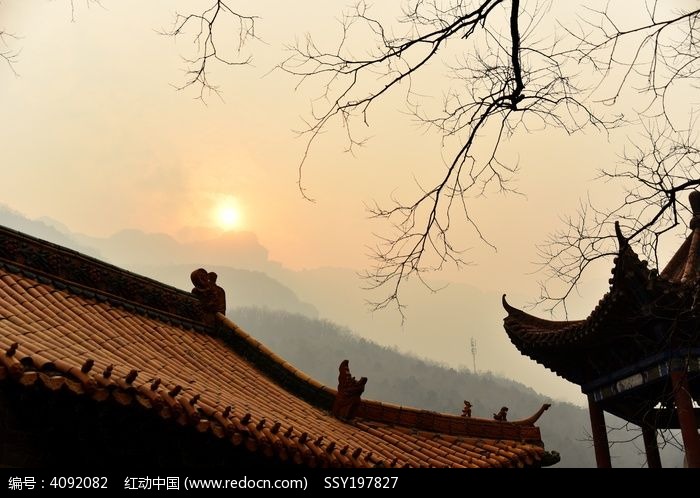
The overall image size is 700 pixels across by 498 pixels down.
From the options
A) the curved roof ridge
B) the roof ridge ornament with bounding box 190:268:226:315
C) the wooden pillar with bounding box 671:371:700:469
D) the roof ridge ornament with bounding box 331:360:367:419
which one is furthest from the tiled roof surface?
the roof ridge ornament with bounding box 190:268:226:315

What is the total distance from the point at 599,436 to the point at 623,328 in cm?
203

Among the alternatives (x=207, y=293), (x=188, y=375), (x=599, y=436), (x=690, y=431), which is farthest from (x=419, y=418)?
(x=599, y=436)

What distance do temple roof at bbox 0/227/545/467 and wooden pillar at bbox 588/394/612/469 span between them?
3197 millimetres

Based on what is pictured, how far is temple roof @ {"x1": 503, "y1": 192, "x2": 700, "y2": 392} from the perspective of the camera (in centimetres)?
751

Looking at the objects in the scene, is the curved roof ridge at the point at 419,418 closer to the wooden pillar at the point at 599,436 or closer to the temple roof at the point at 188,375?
the temple roof at the point at 188,375

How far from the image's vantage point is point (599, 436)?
945cm

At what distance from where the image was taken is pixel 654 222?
424 cm

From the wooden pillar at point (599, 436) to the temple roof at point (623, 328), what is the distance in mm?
318

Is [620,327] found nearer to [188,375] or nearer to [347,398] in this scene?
[347,398]

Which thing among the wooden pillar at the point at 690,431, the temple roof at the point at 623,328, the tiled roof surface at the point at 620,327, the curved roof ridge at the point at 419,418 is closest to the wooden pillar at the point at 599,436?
the temple roof at the point at 623,328

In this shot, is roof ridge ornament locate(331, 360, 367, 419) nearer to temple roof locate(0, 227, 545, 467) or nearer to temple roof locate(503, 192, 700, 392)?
temple roof locate(0, 227, 545, 467)

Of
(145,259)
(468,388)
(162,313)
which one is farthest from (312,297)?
(162,313)

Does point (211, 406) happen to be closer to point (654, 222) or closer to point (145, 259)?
point (654, 222)

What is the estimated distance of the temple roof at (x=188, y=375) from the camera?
3.67m
